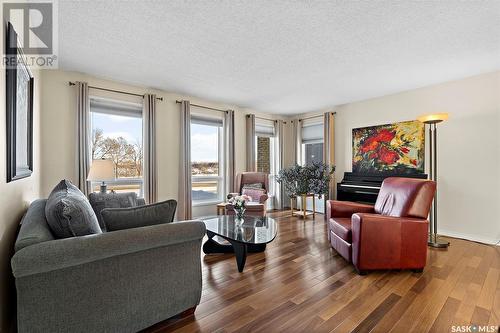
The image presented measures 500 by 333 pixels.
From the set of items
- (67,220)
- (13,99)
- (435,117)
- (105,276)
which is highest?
(435,117)

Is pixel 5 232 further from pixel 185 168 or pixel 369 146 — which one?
pixel 369 146

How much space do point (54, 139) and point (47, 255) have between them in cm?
303

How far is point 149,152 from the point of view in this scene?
421 centimetres

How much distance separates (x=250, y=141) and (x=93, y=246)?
4.61 meters

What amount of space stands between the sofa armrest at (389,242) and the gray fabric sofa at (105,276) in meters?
1.71

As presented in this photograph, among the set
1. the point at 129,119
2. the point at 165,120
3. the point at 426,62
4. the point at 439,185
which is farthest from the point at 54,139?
the point at 439,185

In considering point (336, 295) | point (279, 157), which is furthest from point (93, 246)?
point (279, 157)

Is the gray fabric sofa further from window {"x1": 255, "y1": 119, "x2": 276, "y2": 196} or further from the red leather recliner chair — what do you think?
window {"x1": 255, "y1": 119, "x2": 276, "y2": 196}

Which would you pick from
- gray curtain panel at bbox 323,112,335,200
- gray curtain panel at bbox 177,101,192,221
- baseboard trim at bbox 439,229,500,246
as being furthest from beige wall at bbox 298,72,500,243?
gray curtain panel at bbox 177,101,192,221

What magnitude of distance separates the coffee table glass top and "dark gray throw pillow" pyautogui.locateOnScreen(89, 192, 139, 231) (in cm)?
110

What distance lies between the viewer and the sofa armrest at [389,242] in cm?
248

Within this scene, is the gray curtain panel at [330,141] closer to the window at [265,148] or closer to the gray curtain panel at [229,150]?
the window at [265,148]

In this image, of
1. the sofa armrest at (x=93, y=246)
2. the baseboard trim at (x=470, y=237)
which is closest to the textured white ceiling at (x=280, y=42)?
the sofa armrest at (x=93, y=246)

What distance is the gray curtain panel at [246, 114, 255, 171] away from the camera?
18.8ft
